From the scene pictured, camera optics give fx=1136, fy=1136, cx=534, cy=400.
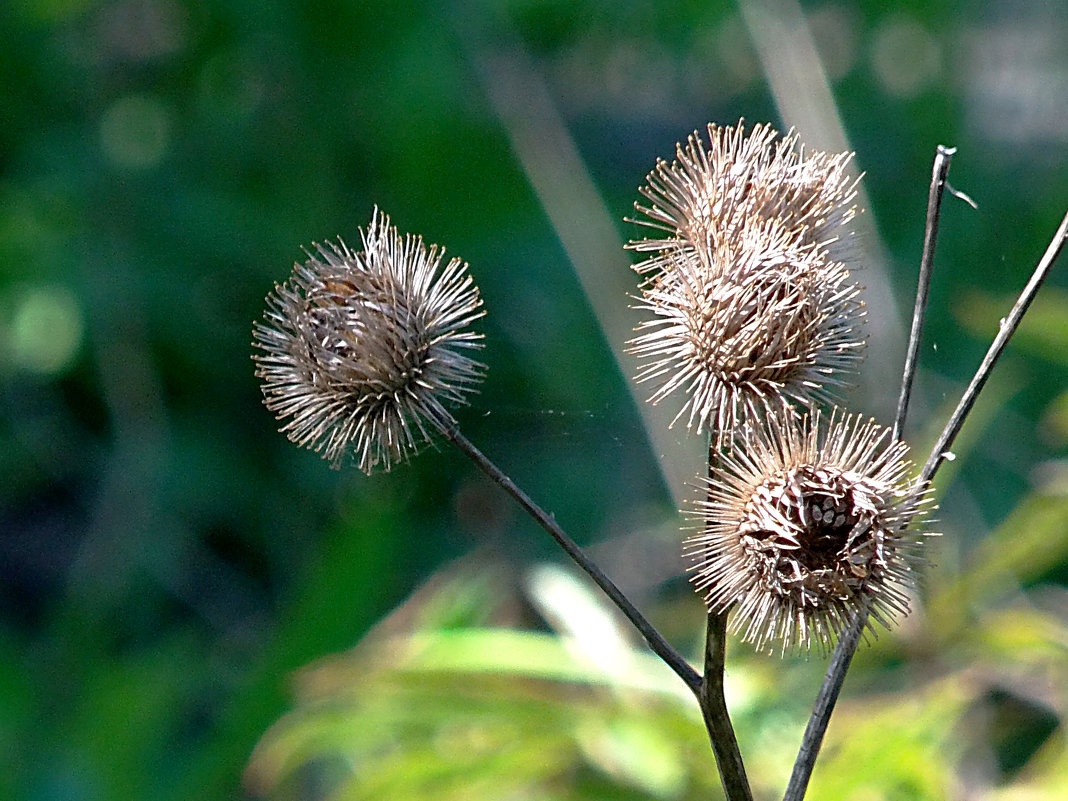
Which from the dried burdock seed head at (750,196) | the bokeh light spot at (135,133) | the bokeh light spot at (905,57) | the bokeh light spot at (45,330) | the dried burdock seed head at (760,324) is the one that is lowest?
Result: the dried burdock seed head at (760,324)

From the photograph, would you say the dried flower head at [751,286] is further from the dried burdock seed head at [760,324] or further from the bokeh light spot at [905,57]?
the bokeh light spot at [905,57]

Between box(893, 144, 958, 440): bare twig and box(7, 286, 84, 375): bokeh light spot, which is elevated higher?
box(7, 286, 84, 375): bokeh light spot

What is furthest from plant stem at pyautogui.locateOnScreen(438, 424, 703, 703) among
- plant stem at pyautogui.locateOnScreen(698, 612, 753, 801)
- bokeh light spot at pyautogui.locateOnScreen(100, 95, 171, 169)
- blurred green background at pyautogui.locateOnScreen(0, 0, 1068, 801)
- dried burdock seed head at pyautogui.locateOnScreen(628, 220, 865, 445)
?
bokeh light spot at pyautogui.locateOnScreen(100, 95, 171, 169)

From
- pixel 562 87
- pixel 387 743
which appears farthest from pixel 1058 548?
pixel 562 87

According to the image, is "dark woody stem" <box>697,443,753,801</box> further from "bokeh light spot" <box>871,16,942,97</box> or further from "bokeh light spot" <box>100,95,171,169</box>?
"bokeh light spot" <box>871,16,942,97</box>

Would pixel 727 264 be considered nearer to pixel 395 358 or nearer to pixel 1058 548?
pixel 395 358

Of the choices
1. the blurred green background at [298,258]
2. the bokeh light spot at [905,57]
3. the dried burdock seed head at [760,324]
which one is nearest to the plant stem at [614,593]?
the dried burdock seed head at [760,324]
